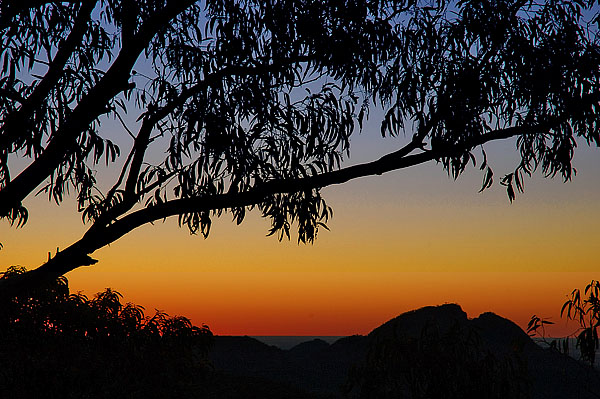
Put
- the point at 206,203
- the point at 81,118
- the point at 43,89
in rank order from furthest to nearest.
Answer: the point at 206,203 < the point at 43,89 < the point at 81,118

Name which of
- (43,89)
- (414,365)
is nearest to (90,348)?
(414,365)

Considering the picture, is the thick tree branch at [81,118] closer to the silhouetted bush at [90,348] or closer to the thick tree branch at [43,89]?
the thick tree branch at [43,89]

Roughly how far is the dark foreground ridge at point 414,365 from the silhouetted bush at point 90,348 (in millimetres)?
3326

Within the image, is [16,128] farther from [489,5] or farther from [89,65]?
[489,5]

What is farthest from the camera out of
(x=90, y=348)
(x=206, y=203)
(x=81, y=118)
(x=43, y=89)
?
(x=90, y=348)

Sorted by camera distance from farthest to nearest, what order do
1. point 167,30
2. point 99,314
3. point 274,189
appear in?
point 99,314
point 167,30
point 274,189

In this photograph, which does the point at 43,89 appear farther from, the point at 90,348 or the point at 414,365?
the point at 414,365

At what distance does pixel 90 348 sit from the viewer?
40.8 ft

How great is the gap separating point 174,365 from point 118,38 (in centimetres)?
697

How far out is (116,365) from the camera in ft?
42.0

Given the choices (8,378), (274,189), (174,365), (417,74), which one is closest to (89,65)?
(274,189)

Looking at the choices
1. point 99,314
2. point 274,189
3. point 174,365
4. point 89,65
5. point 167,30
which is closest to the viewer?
point 274,189

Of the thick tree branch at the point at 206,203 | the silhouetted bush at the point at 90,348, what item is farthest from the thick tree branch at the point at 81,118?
the silhouetted bush at the point at 90,348

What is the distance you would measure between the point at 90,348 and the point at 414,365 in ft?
18.7
